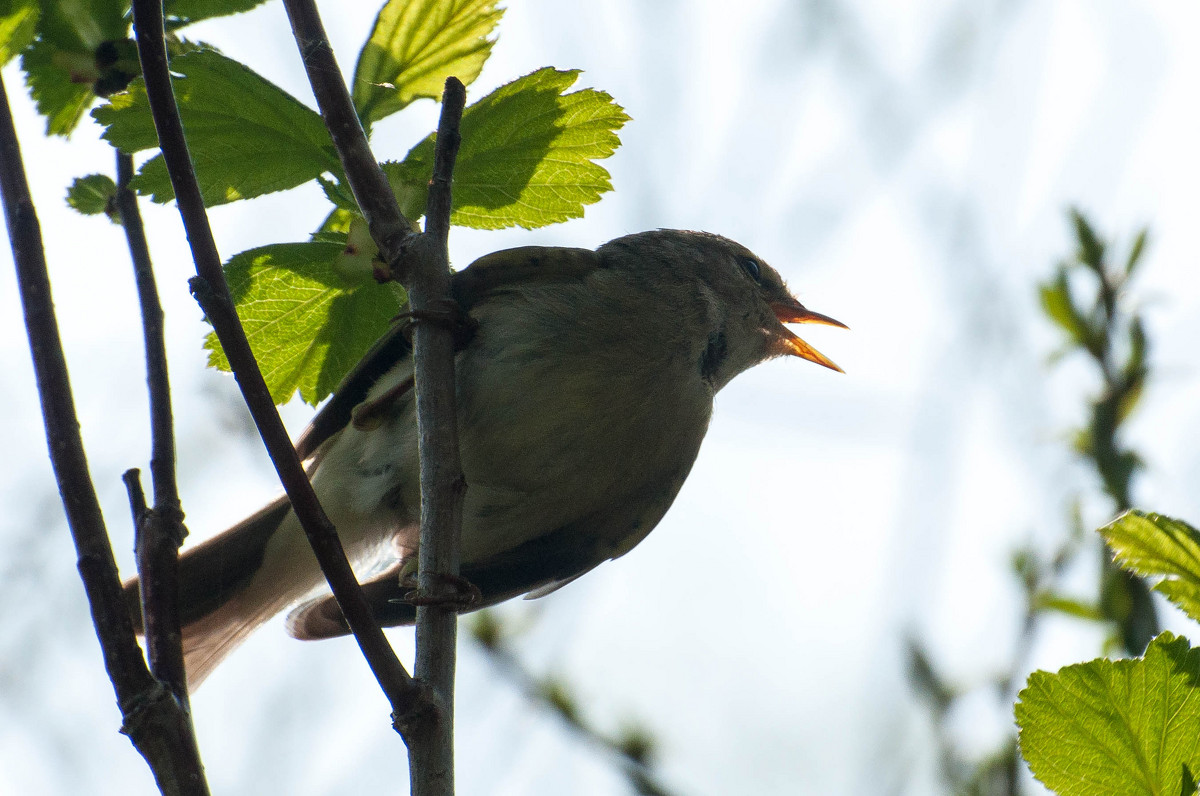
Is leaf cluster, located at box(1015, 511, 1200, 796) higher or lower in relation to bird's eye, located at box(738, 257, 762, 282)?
lower

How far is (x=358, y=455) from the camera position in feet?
11.8

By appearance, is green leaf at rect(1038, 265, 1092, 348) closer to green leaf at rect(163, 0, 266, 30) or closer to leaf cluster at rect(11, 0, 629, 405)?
leaf cluster at rect(11, 0, 629, 405)

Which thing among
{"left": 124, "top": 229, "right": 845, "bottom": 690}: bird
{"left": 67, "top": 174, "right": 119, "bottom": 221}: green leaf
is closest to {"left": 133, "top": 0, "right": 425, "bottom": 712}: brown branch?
{"left": 67, "top": 174, "right": 119, "bottom": 221}: green leaf

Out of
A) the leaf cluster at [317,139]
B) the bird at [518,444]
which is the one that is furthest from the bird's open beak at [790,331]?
the leaf cluster at [317,139]

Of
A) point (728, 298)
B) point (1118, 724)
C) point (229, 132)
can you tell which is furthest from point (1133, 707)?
point (728, 298)

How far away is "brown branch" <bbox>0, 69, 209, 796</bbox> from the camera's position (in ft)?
5.99

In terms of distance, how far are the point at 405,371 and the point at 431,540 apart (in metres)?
1.38

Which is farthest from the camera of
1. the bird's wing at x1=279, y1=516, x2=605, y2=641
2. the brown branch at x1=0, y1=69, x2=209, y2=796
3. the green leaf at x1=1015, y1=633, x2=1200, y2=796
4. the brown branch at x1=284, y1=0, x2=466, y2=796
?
the bird's wing at x1=279, y1=516, x2=605, y2=641

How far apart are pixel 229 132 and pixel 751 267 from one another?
8.83ft

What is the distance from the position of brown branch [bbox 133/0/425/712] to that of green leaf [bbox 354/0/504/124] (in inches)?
19.7

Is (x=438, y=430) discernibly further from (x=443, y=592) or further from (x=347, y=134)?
(x=347, y=134)

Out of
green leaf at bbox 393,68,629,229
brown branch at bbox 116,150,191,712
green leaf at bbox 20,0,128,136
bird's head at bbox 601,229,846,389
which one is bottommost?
brown branch at bbox 116,150,191,712

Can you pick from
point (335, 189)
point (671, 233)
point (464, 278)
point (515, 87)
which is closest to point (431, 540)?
point (335, 189)

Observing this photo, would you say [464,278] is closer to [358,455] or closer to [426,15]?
[358,455]
